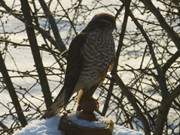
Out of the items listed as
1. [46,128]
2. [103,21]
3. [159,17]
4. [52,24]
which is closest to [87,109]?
[46,128]

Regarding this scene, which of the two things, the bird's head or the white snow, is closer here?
the white snow

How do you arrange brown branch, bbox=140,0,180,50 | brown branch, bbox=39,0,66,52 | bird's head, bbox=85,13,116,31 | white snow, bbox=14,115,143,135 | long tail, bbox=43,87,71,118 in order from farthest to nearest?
brown branch, bbox=39,0,66,52
brown branch, bbox=140,0,180,50
bird's head, bbox=85,13,116,31
long tail, bbox=43,87,71,118
white snow, bbox=14,115,143,135

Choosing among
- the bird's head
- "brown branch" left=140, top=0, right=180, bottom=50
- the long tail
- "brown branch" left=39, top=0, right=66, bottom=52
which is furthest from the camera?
"brown branch" left=39, top=0, right=66, bottom=52

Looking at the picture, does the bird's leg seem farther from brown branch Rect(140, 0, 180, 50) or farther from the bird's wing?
brown branch Rect(140, 0, 180, 50)

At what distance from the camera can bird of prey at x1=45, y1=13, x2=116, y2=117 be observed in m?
2.06

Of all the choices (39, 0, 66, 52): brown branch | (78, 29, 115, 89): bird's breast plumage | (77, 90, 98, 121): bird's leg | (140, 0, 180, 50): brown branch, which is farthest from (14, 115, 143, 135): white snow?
(39, 0, 66, 52): brown branch

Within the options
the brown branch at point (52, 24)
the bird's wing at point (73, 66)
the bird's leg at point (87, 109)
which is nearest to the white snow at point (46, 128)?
the bird's leg at point (87, 109)

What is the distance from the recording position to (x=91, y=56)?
2154 millimetres

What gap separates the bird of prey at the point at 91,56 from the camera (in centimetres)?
206

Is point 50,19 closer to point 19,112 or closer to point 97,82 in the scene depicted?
point 19,112

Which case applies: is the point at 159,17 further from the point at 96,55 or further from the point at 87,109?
the point at 87,109

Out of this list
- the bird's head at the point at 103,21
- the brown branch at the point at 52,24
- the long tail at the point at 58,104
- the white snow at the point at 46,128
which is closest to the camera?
the white snow at the point at 46,128

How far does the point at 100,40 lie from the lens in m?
2.12

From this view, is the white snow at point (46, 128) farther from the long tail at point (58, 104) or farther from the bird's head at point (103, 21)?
the bird's head at point (103, 21)
